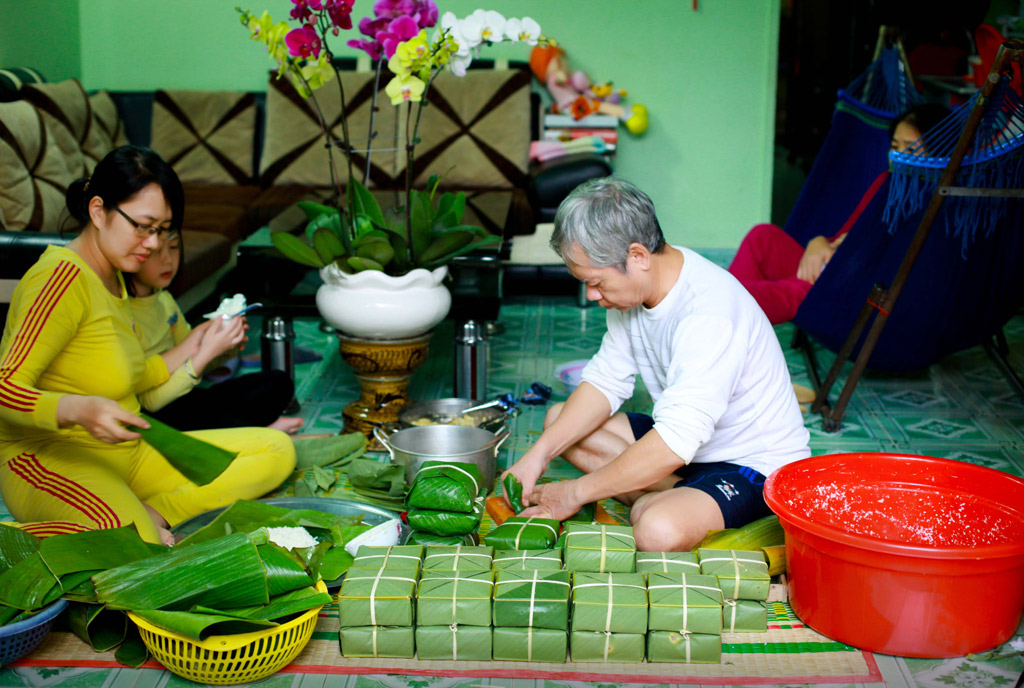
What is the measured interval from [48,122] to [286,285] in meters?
1.55

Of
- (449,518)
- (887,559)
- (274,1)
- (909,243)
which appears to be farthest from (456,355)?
(274,1)

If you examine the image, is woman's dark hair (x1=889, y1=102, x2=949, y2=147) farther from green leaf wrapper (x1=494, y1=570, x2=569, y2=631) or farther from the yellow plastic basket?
the yellow plastic basket

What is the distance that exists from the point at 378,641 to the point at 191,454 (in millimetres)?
593

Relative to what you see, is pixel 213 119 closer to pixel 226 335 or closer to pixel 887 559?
pixel 226 335

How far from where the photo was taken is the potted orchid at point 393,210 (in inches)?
96.6

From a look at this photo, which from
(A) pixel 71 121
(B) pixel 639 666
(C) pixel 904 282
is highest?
(A) pixel 71 121

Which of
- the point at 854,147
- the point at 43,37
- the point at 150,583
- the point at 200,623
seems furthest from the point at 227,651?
the point at 43,37

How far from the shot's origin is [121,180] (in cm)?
202

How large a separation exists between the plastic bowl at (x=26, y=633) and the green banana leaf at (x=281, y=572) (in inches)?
14.2

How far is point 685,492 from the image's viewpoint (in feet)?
6.60

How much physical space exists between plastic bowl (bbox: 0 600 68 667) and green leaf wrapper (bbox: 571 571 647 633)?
90cm

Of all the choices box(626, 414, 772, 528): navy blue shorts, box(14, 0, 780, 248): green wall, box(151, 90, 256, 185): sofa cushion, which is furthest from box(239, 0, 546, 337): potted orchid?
box(14, 0, 780, 248): green wall

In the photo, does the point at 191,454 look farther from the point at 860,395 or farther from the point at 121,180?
the point at 860,395

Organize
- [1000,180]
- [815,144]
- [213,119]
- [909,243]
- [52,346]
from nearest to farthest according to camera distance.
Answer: [52,346]
[1000,180]
[909,243]
[213,119]
[815,144]
